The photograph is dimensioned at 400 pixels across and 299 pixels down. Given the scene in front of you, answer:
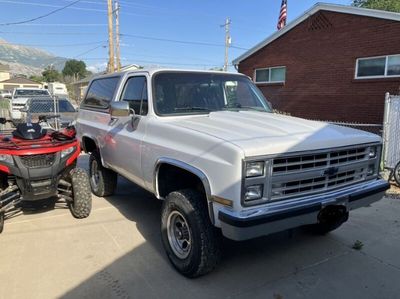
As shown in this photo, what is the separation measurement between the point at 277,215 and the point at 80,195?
3218 millimetres

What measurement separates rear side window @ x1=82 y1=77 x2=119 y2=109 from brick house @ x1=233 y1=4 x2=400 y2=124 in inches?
384

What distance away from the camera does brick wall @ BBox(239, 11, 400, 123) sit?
1236cm

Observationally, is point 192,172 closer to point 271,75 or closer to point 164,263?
point 164,263

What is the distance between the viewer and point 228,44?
40.4 metres

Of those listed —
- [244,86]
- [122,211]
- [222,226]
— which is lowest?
[122,211]

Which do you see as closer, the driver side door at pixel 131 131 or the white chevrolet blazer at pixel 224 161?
the white chevrolet blazer at pixel 224 161

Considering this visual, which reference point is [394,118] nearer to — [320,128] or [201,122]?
[320,128]

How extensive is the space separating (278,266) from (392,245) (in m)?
1.61

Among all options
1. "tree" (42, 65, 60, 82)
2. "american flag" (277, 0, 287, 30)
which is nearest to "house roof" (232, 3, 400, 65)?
"american flag" (277, 0, 287, 30)

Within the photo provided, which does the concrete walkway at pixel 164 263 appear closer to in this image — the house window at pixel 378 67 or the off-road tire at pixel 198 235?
the off-road tire at pixel 198 235

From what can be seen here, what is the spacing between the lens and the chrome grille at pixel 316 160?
309 centimetres

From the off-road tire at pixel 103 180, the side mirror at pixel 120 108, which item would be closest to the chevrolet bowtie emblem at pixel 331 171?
the side mirror at pixel 120 108

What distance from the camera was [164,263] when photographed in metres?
3.96

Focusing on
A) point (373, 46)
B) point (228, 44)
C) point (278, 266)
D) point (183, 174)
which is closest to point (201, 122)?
point (183, 174)
